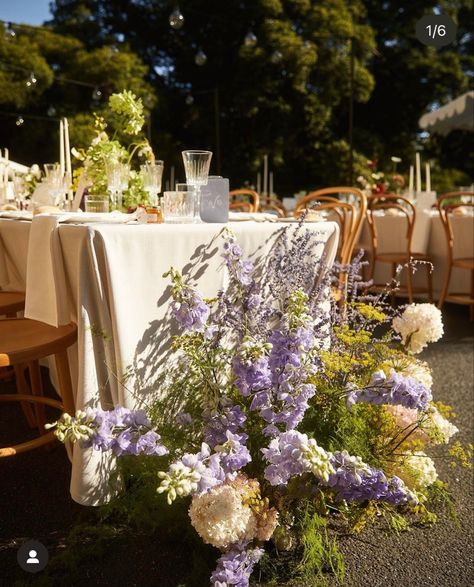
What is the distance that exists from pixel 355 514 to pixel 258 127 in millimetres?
17120

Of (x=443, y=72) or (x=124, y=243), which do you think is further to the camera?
(x=443, y=72)

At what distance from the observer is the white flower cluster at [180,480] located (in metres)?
1.17

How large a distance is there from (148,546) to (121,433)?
0.50 meters

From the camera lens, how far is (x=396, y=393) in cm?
142

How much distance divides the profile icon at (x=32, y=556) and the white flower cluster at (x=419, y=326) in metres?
1.22

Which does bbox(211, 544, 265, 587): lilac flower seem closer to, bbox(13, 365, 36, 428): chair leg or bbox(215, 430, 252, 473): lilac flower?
bbox(215, 430, 252, 473): lilac flower

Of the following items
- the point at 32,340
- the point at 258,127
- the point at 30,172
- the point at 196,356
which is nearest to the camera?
the point at 196,356

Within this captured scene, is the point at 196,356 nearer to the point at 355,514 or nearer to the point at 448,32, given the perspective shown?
the point at 355,514

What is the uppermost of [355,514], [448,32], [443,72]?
[443,72]

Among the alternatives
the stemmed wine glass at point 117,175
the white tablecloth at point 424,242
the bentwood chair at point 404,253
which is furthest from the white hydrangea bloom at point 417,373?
the white tablecloth at point 424,242

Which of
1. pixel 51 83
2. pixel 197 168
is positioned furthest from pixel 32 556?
pixel 51 83

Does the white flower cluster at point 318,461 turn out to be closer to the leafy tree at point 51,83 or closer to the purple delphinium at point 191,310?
the purple delphinium at point 191,310

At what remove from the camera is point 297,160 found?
18.5 meters

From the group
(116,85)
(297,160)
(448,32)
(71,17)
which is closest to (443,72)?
(297,160)
